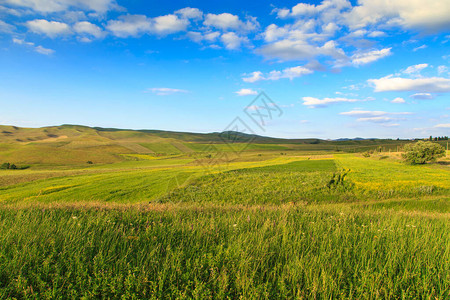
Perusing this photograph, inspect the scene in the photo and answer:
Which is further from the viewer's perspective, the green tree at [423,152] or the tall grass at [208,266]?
the green tree at [423,152]

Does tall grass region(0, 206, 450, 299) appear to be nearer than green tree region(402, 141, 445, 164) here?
Yes

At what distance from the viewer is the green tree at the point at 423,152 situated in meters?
47.8

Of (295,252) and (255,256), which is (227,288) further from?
(295,252)

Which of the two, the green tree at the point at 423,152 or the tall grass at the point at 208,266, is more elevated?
the green tree at the point at 423,152

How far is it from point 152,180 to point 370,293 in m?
30.7

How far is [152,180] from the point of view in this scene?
31.5m

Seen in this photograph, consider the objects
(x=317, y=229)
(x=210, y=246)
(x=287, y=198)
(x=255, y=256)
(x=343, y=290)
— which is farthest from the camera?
(x=287, y=198)

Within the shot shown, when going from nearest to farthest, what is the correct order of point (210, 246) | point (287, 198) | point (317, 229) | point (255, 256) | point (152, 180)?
point (255, 256), point (210, 246), point (317, 229), point (287, 198), point (152, 180)

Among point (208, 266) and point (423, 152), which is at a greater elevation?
A: point (423, 152)

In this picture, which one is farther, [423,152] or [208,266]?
[423,152]

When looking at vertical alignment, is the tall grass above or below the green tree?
below

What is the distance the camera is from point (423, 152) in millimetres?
48938

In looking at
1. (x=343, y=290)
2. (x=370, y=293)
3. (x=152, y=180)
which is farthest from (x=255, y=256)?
(x=152, y=180)

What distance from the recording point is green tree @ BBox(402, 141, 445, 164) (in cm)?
Result: 4778
